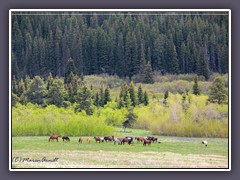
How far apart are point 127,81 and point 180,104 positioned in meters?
0.98

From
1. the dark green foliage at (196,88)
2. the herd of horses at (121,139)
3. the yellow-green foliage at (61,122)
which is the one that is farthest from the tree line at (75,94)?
the dark green foliage at (196,88)

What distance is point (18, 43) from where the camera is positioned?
56.2 feet

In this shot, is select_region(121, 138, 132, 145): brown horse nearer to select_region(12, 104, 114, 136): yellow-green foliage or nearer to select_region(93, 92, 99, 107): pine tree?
select_region(12, 104, 114, 136): yellow-green foliage

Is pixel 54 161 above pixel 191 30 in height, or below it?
below

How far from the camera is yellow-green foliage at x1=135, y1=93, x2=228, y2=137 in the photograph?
56.5 ft

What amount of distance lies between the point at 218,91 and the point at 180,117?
782mm

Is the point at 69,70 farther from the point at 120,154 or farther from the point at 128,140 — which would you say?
the point at 120,154

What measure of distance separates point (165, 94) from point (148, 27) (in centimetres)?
117

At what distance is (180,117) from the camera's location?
17.3 meters

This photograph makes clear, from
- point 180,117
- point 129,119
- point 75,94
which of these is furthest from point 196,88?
point 75,94

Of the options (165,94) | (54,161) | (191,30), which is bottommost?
(54,161)

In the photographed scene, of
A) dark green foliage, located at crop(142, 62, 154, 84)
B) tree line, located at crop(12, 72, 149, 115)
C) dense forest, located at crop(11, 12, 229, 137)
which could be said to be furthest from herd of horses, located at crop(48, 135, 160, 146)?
dark green foliage, located at crop(142, 62, 154, 84)

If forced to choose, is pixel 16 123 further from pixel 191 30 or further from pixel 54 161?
pixel 191 30

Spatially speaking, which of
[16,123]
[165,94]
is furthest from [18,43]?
[165,94]
